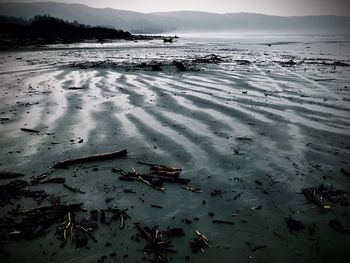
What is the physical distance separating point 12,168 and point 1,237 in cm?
153

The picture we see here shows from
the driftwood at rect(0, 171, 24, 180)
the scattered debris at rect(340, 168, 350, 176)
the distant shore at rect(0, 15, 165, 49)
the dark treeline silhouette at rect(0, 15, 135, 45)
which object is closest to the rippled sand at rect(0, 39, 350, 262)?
the scattered debris at rect(340, 168, 350, 176)

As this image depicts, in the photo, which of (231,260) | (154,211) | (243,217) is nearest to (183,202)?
(154,211)

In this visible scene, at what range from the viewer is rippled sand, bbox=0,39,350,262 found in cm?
294

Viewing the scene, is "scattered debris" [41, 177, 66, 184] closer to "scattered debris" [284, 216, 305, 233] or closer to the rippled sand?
the rippled sand

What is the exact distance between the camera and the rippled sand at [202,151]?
294 cm

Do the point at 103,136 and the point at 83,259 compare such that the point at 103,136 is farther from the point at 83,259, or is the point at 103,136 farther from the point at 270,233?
the point at 270,233

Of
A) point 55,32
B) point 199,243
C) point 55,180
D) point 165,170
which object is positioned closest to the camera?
Answer: point 199,243

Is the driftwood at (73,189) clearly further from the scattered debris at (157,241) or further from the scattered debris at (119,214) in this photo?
the scattered debris at (157,241)

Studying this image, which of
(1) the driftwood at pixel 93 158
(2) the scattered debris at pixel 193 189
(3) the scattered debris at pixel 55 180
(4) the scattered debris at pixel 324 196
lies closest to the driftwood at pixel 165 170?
(2) the scattered debris at pixel 193 189

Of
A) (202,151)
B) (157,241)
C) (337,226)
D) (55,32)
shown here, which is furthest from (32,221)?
(55,32)

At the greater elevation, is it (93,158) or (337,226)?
(93,158)

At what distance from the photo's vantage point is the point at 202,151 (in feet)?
15.9

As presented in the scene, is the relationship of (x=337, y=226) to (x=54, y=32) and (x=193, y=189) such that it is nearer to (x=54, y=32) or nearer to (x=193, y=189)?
(x=193, y=189)

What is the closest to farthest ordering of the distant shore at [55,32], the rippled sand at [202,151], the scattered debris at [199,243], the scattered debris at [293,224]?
the scattered debris at [199,243]
the rippled sand at [202,151]
the scattered debris at [293,224]
the distant shore at [55,32]
